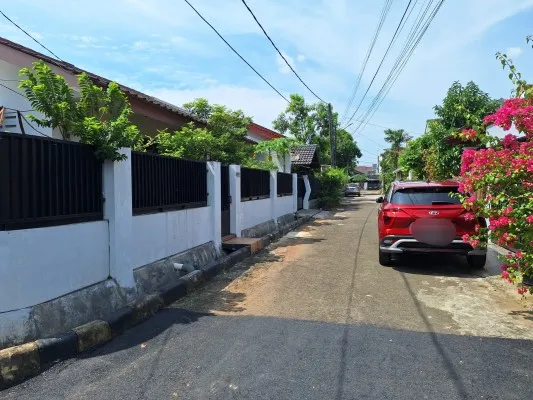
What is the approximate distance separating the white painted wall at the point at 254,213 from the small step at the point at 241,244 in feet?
2.47

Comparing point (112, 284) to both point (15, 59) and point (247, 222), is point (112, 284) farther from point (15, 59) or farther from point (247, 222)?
point (247, 222)

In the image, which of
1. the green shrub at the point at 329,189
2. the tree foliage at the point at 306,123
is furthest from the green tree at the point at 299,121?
the green shrub at the point at 329,189

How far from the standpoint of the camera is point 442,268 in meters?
8.69

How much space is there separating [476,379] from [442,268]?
203 inches

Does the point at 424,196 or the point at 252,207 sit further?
the point at 252,207

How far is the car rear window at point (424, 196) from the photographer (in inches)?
316

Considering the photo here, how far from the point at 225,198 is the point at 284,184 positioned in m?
7.18

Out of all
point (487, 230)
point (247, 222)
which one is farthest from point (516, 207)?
point (247, 222)

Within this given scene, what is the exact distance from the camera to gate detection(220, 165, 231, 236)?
1059 centimetres

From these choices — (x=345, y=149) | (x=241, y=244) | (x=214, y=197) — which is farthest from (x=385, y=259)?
(x=345, y=149)

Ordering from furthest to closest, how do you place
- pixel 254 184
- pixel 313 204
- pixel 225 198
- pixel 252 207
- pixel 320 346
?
pixel 313 204
pixel 254 184
pixel 252 207
pixel 225 198
pixel 320 346

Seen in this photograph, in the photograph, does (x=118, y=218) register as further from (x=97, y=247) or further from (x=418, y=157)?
(x=418, y=157)

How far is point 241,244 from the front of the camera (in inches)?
397

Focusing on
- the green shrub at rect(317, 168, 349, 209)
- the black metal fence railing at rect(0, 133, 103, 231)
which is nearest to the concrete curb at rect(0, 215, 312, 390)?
the black metal fence railing at rect(0, 133, 103, 231)
